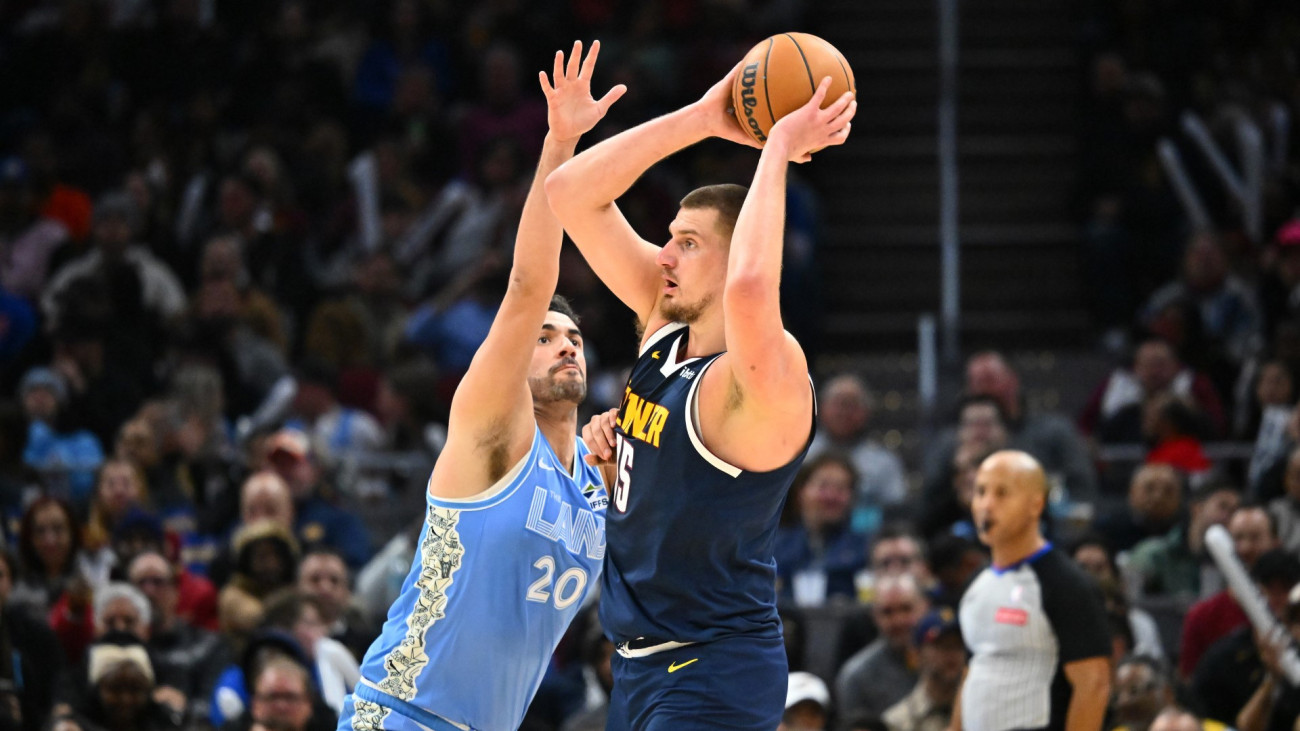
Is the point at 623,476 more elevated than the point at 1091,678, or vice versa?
the point at 623,476

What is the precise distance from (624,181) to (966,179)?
1155 cm

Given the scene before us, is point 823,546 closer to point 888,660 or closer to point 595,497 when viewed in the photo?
point 888,660

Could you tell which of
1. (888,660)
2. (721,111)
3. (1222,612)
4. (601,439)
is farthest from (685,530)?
(1222,612)

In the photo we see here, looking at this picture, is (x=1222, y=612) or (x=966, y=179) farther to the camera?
(x=966, y=179)

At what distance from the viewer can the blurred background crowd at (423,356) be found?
28.5ft

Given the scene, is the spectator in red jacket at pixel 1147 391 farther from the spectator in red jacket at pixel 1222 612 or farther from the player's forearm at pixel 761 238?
the player's forearm at pixel 761 238

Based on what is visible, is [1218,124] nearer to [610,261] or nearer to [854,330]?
[854,330]

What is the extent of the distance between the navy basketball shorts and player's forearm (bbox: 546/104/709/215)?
1.26m

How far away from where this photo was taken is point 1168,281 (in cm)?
1409

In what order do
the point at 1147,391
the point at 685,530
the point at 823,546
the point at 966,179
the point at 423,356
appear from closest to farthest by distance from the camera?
the point at 685,530 → the point at 823,546 → the point at 1147,391 → the point at 423,356 → the point at 966,179

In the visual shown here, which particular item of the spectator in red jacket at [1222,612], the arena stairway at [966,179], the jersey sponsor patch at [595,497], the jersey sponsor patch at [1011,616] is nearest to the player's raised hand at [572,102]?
the jersey sponsor patch at [595,497]

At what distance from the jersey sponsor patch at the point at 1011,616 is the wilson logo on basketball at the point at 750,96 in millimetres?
2905

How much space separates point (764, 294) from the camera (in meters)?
4.16

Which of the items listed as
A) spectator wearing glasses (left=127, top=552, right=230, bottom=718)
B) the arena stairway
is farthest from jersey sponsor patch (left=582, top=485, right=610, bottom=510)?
the arena stairway
